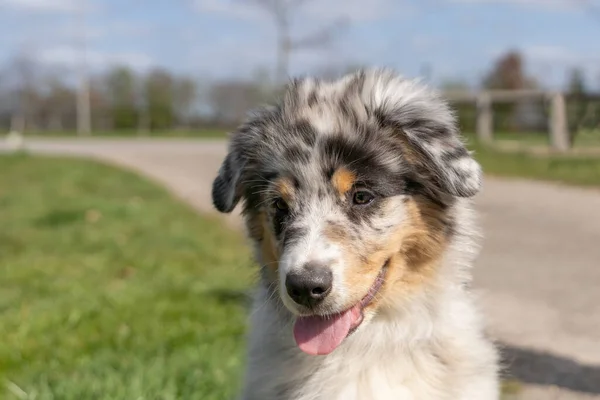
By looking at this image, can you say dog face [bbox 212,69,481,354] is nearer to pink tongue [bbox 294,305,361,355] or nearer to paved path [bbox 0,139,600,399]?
pink tongue [bbox 294,305,361,355]

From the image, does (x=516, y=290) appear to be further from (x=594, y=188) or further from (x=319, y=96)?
(x=594, y=188)

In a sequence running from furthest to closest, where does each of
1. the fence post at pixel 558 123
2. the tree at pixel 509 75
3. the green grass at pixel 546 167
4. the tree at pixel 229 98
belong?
1. the tree at pixel 229 98
2. the tree at pixel 509 75
3. the fence post at pixel 558 123
4. the green grass at pixel 546 167

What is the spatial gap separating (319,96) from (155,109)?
193ft

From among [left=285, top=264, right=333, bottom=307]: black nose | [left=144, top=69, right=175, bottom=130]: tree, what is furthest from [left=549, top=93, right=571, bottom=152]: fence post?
[left=144, top=69, right=175, bottom=130]: tree

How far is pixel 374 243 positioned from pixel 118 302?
4.68 metres

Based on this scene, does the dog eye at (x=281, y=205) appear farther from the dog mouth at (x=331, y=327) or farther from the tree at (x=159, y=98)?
the tree at (x=159, y=98)

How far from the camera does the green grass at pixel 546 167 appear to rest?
638 inches

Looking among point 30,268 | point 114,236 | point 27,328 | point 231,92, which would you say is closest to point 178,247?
point 114,236

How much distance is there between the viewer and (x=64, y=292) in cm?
820

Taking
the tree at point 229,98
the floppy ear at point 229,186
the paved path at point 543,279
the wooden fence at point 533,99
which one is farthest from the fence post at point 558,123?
the tree at point 229,98

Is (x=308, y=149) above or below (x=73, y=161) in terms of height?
above

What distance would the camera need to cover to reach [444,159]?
3.65 metres

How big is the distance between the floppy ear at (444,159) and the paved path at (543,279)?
1.25m

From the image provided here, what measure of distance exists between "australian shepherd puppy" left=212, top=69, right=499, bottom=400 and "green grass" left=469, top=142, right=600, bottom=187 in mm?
11915
